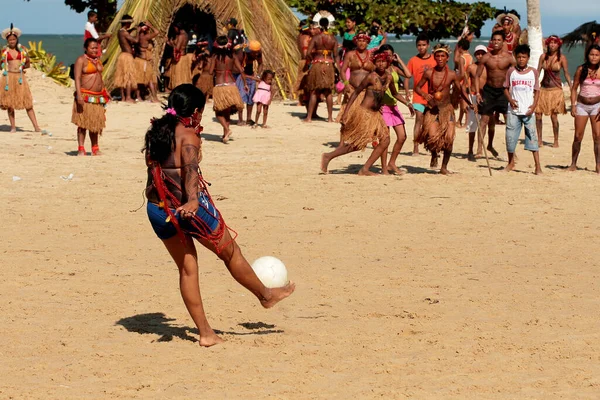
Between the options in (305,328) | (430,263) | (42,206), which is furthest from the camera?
(42,206)

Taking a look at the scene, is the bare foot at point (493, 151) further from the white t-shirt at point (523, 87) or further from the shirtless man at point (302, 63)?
the shirtless man at point (302, 63)

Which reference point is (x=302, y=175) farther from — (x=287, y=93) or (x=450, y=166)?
(x=287, y=93)

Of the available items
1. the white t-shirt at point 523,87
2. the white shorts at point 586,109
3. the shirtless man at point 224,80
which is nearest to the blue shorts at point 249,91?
the shirtless man at point 224,80

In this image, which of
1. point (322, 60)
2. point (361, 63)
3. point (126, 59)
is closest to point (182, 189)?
point (361, 63)

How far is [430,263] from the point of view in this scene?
7852mm

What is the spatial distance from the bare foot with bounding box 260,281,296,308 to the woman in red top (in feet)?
33.3

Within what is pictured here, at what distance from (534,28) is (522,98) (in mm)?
8910

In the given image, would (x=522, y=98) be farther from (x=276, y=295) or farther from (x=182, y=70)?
(x=182, y=70)

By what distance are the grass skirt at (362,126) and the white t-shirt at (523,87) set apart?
171cm

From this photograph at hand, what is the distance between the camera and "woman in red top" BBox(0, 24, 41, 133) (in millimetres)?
15070

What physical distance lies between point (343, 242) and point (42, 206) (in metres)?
3.28

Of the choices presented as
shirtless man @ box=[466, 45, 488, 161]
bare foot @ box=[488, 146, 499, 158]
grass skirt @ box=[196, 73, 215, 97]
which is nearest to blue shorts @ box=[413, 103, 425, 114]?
shirtless man @ box=[466, 45, 488, 161]

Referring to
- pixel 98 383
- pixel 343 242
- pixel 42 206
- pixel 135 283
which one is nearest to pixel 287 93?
pixel 42 206

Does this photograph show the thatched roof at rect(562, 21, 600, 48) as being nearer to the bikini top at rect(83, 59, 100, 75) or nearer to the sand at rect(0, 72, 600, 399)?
the sand at rect(0, 72, 600, 399)
